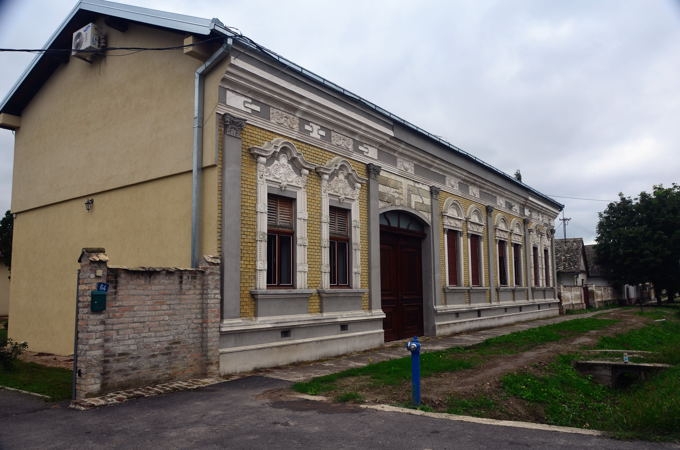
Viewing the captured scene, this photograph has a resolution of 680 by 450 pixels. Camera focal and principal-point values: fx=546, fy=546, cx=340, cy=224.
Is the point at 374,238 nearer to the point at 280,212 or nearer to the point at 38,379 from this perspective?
the point at 280,212

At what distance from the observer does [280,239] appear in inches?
437

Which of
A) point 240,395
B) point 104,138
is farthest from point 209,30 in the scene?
point 240,395

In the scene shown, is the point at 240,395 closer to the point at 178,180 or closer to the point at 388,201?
the point at 178,180

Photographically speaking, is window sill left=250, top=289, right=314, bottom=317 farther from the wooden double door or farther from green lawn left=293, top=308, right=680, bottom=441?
the wooden double door

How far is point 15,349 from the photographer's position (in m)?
10.6

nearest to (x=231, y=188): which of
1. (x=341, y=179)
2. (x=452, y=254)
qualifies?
(x=341, y=179)

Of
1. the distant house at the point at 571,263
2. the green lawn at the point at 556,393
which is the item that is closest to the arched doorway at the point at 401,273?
the green lawn at the point at 556,393

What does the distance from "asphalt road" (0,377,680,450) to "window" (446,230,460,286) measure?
35.4 ft

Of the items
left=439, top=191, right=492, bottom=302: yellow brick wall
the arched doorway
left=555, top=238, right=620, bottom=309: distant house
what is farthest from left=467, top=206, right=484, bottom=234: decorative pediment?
left=555, top=238, right=620, bottom=309: distant house

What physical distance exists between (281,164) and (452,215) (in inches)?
319

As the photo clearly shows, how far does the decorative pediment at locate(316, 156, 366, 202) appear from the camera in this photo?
12.2 m

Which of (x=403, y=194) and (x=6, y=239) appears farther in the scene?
(x=6, y=239)

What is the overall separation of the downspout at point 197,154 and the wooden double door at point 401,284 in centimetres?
588

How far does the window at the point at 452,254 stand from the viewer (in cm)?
1741
